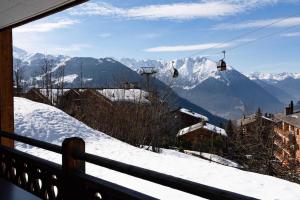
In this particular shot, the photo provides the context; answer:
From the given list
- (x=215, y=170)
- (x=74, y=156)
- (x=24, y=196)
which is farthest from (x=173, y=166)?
(x=74, y=156)

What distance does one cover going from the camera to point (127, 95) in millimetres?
20219

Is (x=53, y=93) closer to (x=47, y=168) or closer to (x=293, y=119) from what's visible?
(x=47, y=168)

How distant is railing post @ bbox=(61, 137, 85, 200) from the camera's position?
2693mm

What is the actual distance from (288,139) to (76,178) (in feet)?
108

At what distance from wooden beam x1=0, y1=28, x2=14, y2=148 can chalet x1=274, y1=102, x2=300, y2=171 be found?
18.3m

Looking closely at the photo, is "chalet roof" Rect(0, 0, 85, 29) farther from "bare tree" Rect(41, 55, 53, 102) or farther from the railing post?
"bare tree" Rect(41, 55, 53, 102)

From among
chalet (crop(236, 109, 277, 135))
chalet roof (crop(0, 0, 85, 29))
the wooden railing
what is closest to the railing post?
the wooden railing

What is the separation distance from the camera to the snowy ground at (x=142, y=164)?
611 cm

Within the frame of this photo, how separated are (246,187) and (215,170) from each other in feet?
4.63

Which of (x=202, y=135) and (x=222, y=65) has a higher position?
(x=222, y=65)

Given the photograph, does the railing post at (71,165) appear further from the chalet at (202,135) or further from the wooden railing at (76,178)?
the chalet at (202,135)

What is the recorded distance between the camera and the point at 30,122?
11078 mm

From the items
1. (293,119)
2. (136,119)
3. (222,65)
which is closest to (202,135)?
(293,119)

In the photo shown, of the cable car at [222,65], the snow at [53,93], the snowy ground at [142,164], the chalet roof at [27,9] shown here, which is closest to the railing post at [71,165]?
the chalet roof at [27,9]
